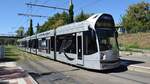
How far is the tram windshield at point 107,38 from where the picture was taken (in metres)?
18.0

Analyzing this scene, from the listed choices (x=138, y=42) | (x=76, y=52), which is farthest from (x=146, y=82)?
(x=138, y=42)

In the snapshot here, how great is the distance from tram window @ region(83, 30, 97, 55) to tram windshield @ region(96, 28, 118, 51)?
1.21 feet

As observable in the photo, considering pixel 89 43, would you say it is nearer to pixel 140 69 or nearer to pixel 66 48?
pixel 140 69

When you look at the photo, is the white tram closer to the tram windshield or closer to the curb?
the tram windshield

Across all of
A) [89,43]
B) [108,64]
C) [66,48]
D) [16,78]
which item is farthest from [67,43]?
[16,78]

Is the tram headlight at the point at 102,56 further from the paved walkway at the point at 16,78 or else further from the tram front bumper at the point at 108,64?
the paved walkway at the point at 16,78

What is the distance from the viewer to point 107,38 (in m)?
18.3

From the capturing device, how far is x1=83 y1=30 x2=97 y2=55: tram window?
18094mm

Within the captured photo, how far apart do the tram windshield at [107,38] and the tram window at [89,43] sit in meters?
0.37

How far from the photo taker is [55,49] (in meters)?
27.8

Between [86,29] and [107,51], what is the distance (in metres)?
2.06

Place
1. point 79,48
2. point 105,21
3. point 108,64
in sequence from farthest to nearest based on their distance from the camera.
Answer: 1. point 79,48
2. point 105,21
3. point 108,64

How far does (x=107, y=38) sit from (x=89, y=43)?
113cm

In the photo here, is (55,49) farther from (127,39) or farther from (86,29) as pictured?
(127,39)
